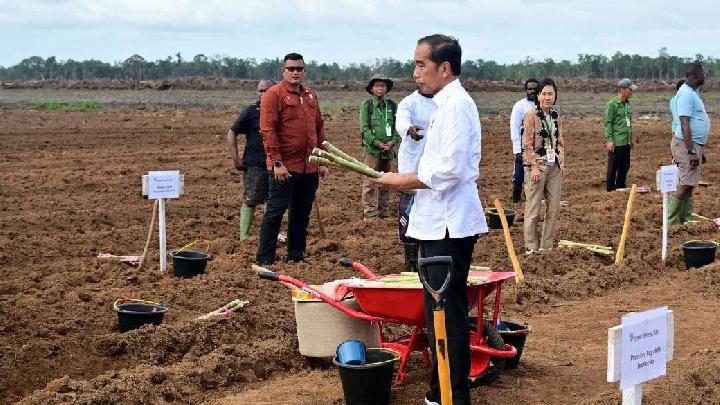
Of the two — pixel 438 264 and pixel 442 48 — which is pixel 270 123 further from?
pixel 438 264

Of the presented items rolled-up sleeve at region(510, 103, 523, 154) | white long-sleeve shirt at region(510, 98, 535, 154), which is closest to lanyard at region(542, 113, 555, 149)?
white long-sleeve shirt at region(510, 98, 535, 154)

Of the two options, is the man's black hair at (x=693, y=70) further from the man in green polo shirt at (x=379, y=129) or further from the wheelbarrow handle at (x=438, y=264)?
the wheelbarrow handle at (x=438, y=264)

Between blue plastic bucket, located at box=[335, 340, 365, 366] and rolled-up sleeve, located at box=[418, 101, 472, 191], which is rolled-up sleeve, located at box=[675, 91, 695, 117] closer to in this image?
blue plastic bucket, located at box=[335, 340, 365, 366]

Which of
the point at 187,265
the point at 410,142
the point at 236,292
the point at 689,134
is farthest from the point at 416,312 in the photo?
the point at 689,134

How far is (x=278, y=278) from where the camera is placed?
6594 millimetres

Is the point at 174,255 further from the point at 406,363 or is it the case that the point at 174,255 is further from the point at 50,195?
the point at 50,195

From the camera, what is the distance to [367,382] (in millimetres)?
6027

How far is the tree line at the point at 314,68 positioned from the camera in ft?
303

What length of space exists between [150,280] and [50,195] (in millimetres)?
6491

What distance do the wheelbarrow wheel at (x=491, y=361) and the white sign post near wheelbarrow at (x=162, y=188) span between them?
155 inches

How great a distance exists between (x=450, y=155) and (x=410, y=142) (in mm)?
3491

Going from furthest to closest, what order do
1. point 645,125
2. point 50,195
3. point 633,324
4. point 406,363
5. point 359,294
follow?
point 645,125 → point 50,195 → point 406,363 → point 359,294 → point 633,324

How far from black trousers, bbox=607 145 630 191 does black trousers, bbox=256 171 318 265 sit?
23.4ft

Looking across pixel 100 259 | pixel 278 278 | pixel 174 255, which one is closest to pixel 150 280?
pixel 174 255
